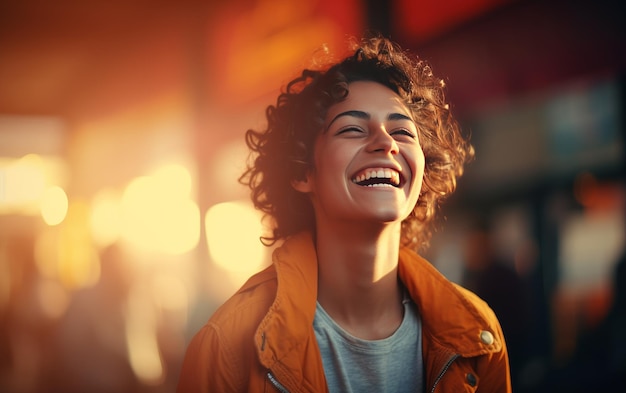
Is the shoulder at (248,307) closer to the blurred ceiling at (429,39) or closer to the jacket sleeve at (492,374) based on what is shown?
the jacket sleeve at (492,374)

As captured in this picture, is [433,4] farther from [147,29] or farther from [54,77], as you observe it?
[54,77]

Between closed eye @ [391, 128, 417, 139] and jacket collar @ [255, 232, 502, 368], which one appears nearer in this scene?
jacket collar @ [255, 232, 502, 368]

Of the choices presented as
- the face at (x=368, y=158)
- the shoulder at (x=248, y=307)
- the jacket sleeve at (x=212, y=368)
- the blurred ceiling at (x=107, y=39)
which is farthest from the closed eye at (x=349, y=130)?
the blurred ceiling at (x=107, y=39)

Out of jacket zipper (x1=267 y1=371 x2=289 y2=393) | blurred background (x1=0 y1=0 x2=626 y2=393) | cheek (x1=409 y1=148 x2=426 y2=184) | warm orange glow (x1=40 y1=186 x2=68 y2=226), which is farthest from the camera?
blurred background (x1=0 y1=0 x2=626 y2=393)

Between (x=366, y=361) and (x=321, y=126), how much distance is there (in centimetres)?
53

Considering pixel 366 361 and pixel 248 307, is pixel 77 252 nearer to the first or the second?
pixel 248 307

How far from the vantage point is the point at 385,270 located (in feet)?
4.09

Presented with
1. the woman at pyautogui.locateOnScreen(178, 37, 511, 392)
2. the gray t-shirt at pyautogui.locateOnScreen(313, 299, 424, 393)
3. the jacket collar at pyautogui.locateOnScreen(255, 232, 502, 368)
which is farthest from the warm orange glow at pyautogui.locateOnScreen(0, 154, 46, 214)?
the gray t-shirt at pyautogui.locateOnScreen(313, 299, 424, 393)

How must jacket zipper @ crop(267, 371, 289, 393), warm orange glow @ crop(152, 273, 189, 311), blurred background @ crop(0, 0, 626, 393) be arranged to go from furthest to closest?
warm orange glow @ crop(152, 273, 189, 311) → blurred background @ crop(0, 0, 626, 393) → jacket zipper @ crop(267, 371, 289, 393)

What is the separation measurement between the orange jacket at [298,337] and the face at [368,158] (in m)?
0.17

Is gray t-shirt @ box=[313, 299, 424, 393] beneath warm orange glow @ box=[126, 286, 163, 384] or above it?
above

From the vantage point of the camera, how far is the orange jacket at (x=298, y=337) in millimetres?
1065

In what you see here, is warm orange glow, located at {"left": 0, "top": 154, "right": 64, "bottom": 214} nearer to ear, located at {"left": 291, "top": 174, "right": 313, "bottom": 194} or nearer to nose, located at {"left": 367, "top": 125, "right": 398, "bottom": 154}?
ear, located at {"left": 291, "top": 174, "right": 313, "bottom": 194}

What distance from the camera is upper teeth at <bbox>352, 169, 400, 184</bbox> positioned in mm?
1126
